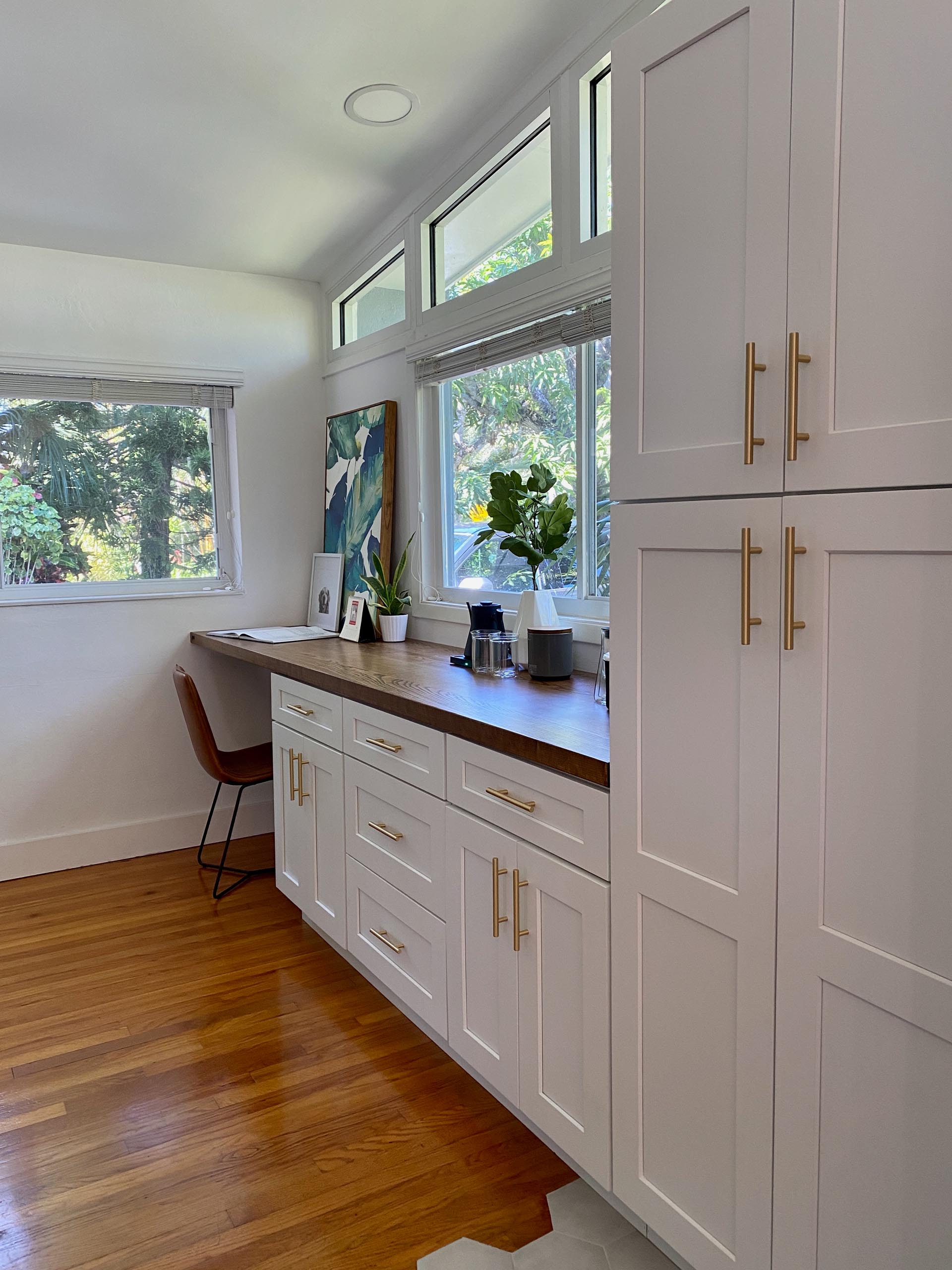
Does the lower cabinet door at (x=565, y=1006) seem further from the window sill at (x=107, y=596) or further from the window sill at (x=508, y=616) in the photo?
the window sill at (x=107, y=596)

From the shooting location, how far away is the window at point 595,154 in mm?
2375

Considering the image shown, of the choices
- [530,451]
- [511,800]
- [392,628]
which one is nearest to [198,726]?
[392,628]

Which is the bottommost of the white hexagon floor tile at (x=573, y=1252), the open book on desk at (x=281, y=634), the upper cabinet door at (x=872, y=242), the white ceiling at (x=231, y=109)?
the white hexagon floor tile at (x=573, y=1252)

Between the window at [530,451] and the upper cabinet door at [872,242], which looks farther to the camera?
the window at [530,451]

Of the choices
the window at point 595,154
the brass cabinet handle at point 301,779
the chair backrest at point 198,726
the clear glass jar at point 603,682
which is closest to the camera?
the clear glass jar at point 603,682

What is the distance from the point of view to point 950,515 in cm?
99

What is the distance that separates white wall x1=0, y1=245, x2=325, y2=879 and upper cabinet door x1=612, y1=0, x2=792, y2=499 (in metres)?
2.77

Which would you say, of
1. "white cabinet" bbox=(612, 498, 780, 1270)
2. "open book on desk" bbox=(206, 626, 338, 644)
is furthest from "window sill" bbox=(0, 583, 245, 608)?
"white cabinet" bbox=(612, 498, 780, 1270)

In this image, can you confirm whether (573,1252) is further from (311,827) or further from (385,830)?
(311,827)

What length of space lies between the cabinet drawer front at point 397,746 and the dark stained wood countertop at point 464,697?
0.03 meters

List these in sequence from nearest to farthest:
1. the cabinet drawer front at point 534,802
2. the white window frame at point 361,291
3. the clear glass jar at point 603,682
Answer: the cabinet drawer front at point 534,802 < the clear glass jar at point 603,682 < the white window frame at point 361,291

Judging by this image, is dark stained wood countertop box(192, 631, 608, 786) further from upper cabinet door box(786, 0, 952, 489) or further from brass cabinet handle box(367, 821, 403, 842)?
upper cabinet door box(786, 0, 952, 489)

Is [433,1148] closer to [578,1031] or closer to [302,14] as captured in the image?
[578,1031]

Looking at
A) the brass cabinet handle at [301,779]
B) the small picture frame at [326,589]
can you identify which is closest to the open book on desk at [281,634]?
the small picture frame at [326,589]
